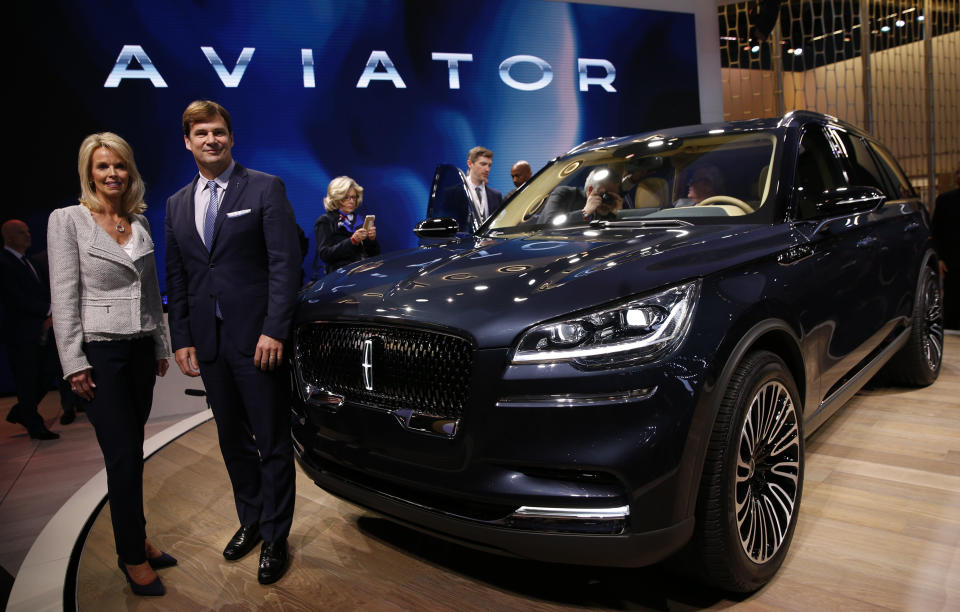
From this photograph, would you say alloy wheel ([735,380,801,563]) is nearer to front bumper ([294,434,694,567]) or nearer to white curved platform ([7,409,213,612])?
front bumper ([294,434,694,567])

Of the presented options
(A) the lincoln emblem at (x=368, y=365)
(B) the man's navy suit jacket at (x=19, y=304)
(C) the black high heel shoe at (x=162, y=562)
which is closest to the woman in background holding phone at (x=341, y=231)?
(B) the man's navy suit jacket at (x=19, y=304)

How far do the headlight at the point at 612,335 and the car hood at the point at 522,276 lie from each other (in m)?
0.03

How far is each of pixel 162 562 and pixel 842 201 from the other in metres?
2.81

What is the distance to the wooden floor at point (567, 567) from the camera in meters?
1.96

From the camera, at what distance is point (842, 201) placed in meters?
2.33

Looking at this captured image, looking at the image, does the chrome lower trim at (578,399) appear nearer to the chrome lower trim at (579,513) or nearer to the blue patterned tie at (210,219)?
Result: the chrome lower trim at (579,513)

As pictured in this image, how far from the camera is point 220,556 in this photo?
2.54 meters

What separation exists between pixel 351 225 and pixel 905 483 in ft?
12.5

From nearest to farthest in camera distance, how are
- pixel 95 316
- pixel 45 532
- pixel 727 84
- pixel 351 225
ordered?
pixel 95 316, pixel 45 532, pixel 351 225, pixel 727 84

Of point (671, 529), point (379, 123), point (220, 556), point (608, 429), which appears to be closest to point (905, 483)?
point (671, 529)

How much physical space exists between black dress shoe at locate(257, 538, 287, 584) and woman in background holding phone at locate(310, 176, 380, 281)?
2716 millimetres

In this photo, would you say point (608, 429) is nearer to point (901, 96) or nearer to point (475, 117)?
point (475, 117)

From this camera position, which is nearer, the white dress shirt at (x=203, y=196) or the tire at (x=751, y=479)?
the tire at (x=751, y=479)

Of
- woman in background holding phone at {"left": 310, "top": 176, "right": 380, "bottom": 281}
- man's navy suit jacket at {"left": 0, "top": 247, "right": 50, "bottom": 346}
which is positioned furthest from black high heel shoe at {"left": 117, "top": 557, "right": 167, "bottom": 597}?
man's navy suit jacket at {"left": 0, "top": 247, "right": 50, "bottom": 346}
